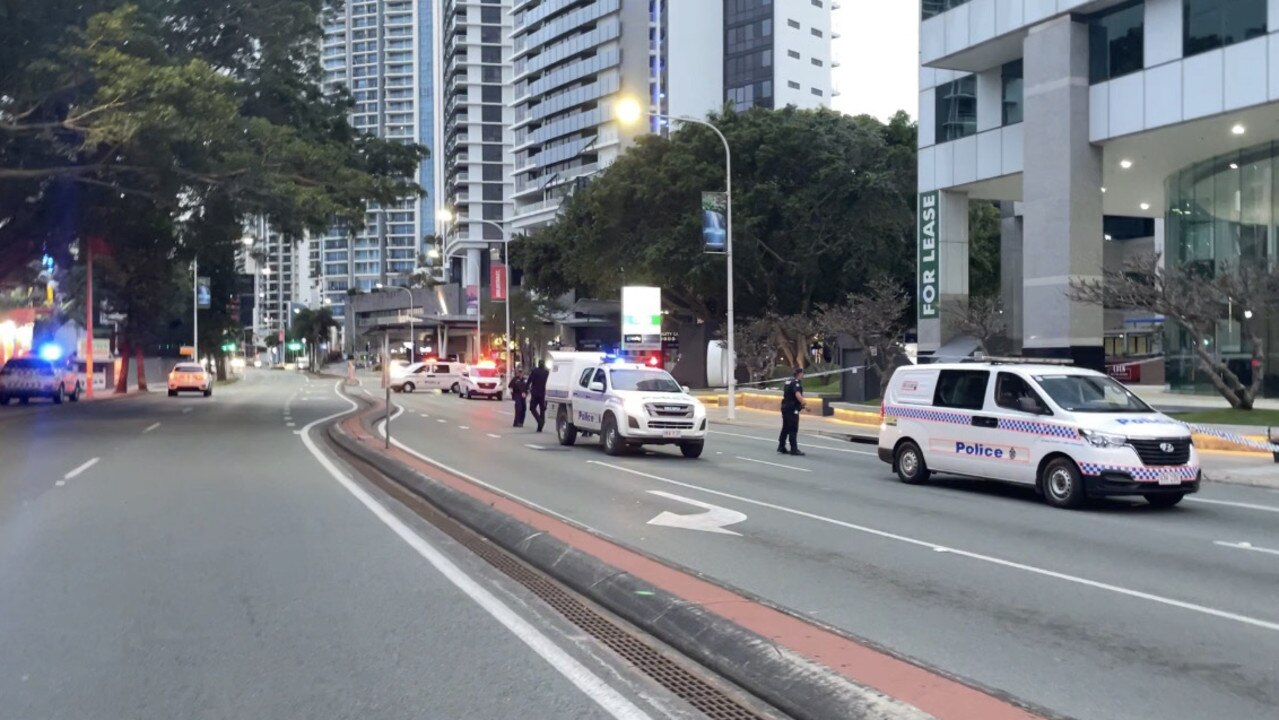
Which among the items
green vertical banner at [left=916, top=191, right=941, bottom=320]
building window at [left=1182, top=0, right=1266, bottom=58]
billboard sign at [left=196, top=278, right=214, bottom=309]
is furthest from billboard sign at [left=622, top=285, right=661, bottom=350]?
billboard sign at [left=196, top=278, right=214, bottom=309]

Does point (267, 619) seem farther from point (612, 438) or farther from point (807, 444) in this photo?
point (807, 444)

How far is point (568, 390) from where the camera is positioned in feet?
83.3

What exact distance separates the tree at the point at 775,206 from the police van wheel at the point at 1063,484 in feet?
117

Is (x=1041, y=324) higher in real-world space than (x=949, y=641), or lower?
higher

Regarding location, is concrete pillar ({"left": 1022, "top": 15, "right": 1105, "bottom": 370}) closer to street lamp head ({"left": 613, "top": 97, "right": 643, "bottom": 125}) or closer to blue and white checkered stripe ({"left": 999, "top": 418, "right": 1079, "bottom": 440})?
street lamp head ({"left": 613, "top": 97, "right": 643, "bottom": 125})

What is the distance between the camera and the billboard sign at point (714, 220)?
35.0 metres

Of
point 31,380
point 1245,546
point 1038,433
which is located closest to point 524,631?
point 1245,546

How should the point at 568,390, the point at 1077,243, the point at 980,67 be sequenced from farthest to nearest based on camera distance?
the point at 980,67
the point at 1077,243
the point at 568,390

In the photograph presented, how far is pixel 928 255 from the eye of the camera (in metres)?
38.3

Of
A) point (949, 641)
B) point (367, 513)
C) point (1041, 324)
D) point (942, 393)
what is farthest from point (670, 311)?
point (949, 641)

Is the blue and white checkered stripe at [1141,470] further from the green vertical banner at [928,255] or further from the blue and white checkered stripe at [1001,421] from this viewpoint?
the green vertical banner at [928,255]

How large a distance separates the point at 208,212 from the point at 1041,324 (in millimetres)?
23489

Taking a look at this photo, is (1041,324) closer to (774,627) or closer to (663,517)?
(663,517)

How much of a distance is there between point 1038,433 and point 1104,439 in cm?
100
